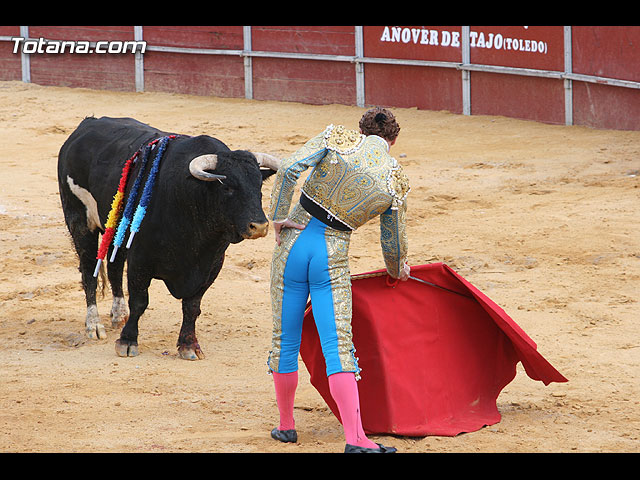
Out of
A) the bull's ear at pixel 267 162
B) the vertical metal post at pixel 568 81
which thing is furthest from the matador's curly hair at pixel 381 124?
the vertical metal post at pixel 568 81

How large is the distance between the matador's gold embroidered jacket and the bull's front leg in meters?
1.96

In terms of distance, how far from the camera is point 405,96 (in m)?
14.1

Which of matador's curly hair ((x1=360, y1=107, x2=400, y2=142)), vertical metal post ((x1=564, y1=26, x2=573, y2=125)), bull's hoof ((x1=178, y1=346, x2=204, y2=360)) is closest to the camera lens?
matador's curly hair ((x1=360, y1=107, x2=400, y2=142))

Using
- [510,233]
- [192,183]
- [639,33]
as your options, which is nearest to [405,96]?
[639,33]

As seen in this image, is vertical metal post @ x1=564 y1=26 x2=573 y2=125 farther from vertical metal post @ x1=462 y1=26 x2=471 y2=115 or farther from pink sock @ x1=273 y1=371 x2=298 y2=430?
pink sock @ x1=273 y1=371 x2=298 y2=430

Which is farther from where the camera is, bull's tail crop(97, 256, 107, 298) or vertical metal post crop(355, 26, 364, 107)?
vertical metal post crop(355, 26, 364, 107)

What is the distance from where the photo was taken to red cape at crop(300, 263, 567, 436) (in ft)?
13.9

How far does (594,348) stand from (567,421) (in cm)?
120

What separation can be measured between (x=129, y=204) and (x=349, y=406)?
8.02 ft

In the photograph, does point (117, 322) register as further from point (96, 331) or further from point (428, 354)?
point (428, 354)

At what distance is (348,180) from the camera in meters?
3.86

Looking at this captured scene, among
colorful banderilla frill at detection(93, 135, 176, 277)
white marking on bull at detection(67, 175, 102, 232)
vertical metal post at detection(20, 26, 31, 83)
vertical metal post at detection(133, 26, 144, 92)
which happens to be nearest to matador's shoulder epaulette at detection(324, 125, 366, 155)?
colorful banderilla frill at detection(93, 135, 176, 277)

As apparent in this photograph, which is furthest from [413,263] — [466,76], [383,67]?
[383,67]

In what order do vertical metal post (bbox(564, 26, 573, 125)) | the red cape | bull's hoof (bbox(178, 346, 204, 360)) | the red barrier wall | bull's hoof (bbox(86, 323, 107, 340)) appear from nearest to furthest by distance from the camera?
the red cape → bull's hoof (bbox(178, 346, 204, 360)) → bull's hoof (bbox(86, 323, 107, 340)) → the red barrier wall → vertical metal post (bbox(564, 26, 573, 125))
